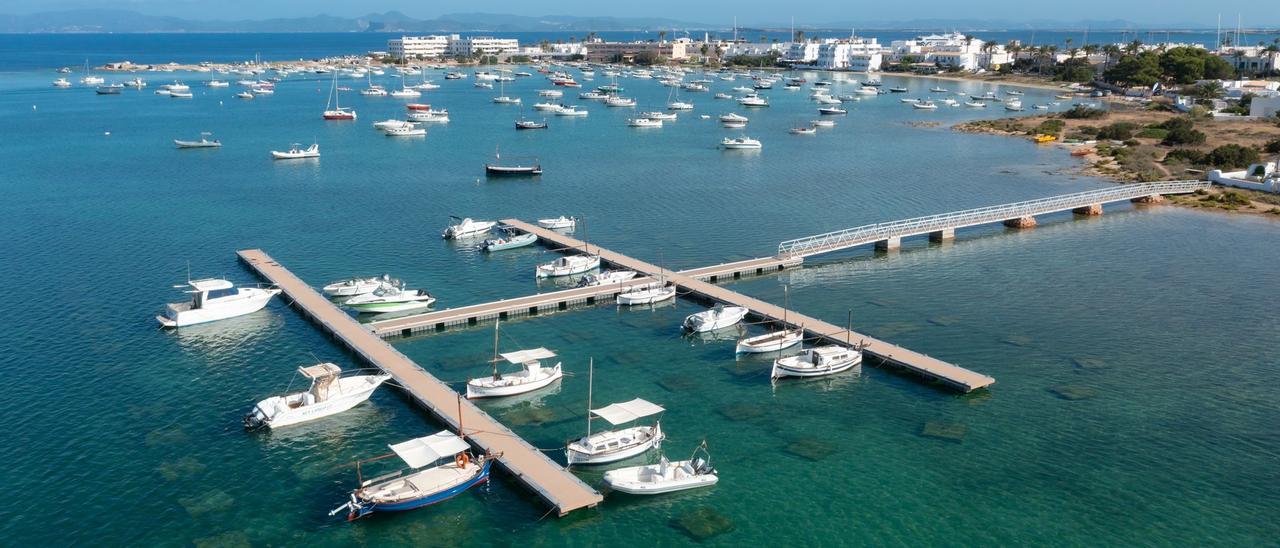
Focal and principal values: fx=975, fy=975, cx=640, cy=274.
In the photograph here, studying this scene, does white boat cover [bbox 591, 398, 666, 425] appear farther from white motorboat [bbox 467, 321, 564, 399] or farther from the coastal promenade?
the coastal promenade

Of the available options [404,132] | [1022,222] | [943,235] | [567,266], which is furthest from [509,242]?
[404,132]

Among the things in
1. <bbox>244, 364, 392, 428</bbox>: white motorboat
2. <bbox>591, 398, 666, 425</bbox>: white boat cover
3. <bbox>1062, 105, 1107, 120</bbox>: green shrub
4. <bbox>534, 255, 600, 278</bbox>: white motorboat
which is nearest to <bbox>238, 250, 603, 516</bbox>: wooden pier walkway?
<bbox>244, 364, 392, 428</bbox>: white motorboat

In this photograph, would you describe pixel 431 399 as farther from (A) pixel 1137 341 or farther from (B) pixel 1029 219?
(B) pixel 1029 219

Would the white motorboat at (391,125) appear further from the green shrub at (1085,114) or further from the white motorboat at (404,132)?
the green shrub at (1085,114)

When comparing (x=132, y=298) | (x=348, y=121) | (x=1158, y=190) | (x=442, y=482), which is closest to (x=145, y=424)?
(x=442, y=482)

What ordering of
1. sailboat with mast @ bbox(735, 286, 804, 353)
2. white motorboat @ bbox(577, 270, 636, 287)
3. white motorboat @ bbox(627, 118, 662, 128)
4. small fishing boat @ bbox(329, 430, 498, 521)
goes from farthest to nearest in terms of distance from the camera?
1. white motorboat @ bbox(627, 118, 662, 128)
2. white motorboat @ bbox(577, 270, 636, 287)
3. sailboat with mast @ bbox(735, 286, 804, 353)
4. small fishing boat @ bbox(329, 430, 498, 521)

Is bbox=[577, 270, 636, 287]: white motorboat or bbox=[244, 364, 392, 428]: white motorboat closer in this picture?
bbox=[244, 364, 392, 428]: white motorboat

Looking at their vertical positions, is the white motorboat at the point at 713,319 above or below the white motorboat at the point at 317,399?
above

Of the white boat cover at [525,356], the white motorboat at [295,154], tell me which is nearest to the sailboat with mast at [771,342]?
the white boat cover at [525,356]
